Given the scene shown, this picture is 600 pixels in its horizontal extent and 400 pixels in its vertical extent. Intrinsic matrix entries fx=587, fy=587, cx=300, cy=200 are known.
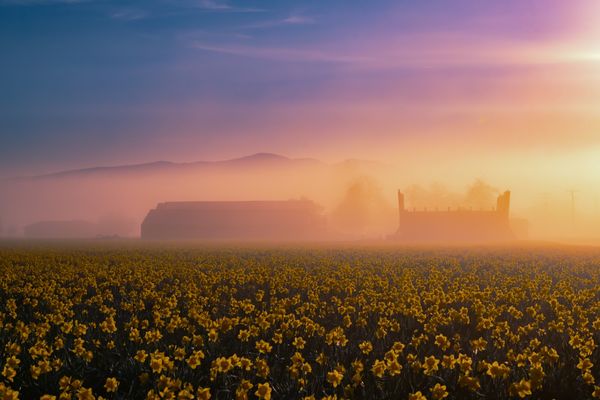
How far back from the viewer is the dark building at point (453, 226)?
10050 cm

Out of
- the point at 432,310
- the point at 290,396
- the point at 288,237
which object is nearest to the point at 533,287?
the point at 432,310

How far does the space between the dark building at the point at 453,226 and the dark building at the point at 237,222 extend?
28992 mm

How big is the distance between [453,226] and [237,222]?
4745cm

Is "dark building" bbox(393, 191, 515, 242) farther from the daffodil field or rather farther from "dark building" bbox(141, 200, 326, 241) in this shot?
the daffodil field

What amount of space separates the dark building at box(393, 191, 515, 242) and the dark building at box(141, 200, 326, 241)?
2899cm

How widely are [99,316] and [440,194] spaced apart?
523 ft

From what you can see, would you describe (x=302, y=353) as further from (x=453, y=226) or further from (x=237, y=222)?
(x=237, y=222)

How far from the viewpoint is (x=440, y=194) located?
167 metres

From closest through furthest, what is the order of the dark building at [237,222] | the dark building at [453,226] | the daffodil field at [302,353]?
the daffodil field at [302,353]
the dark building at [453,226]
the dark building at [237,222]

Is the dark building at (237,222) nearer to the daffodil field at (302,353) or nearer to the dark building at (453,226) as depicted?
the dark building at (453,226)

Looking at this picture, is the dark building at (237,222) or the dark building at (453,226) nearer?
the dark building at (453,226)

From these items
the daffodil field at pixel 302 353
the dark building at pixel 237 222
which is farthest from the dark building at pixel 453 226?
the daffodil field at pixel 302 353

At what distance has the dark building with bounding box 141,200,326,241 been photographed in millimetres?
124812

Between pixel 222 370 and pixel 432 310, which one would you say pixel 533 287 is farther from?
pixel 222 370
